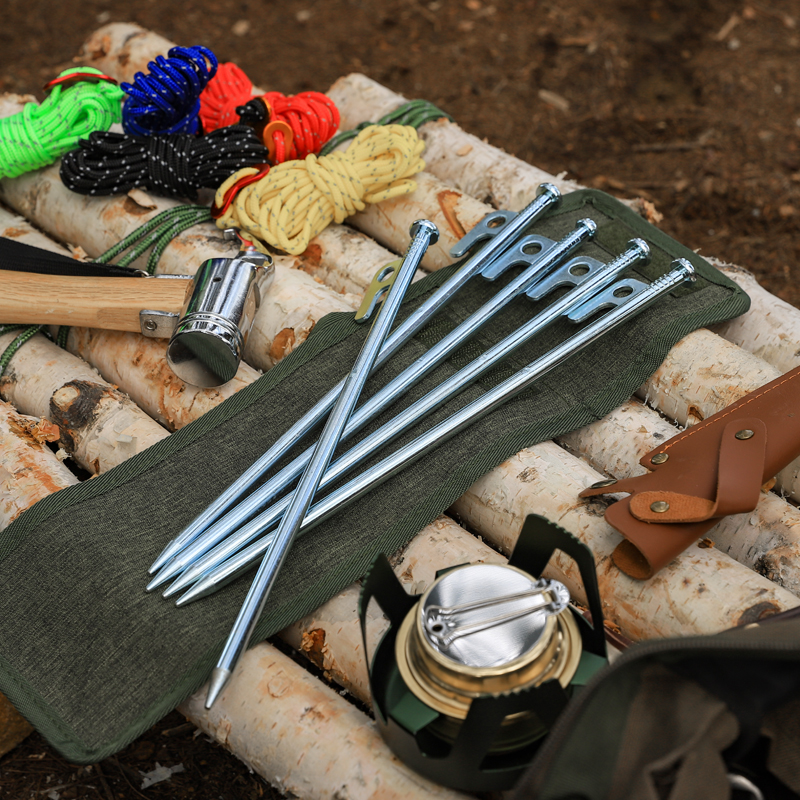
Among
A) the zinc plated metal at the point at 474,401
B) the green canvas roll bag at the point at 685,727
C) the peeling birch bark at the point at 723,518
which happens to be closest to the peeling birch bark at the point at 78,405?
the zinc plated metal at the point at 474,401

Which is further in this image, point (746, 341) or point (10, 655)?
point (746, 341)

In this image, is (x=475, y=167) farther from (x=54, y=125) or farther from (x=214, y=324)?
(x=54, y=125)

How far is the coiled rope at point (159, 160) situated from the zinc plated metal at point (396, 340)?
0.79 meters

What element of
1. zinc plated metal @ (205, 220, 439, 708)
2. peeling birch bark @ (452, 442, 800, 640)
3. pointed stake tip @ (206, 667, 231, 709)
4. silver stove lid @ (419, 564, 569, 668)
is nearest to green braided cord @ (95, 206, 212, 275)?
zinc plated metal @ (205, 220, 439, 708)

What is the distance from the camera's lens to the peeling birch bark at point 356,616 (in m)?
1.66

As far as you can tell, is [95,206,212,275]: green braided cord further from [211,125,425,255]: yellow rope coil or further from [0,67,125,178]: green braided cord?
[0,67,125,178]: green braided cord

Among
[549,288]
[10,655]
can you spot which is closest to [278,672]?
[10,655]

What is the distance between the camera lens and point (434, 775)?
54.5 inches

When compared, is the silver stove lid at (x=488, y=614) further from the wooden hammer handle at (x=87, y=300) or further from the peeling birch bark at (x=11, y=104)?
the peeling birch bark at (x=11, y=104)

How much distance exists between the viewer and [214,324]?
2004 mm

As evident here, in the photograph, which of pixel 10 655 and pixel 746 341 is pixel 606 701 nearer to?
pixel 10 655

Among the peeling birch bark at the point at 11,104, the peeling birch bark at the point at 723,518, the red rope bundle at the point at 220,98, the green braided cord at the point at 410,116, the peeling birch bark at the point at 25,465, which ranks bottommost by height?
the peeling birch bark at the point at 25,465

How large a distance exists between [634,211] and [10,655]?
1.96m

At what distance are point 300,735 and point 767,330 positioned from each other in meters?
1.54
